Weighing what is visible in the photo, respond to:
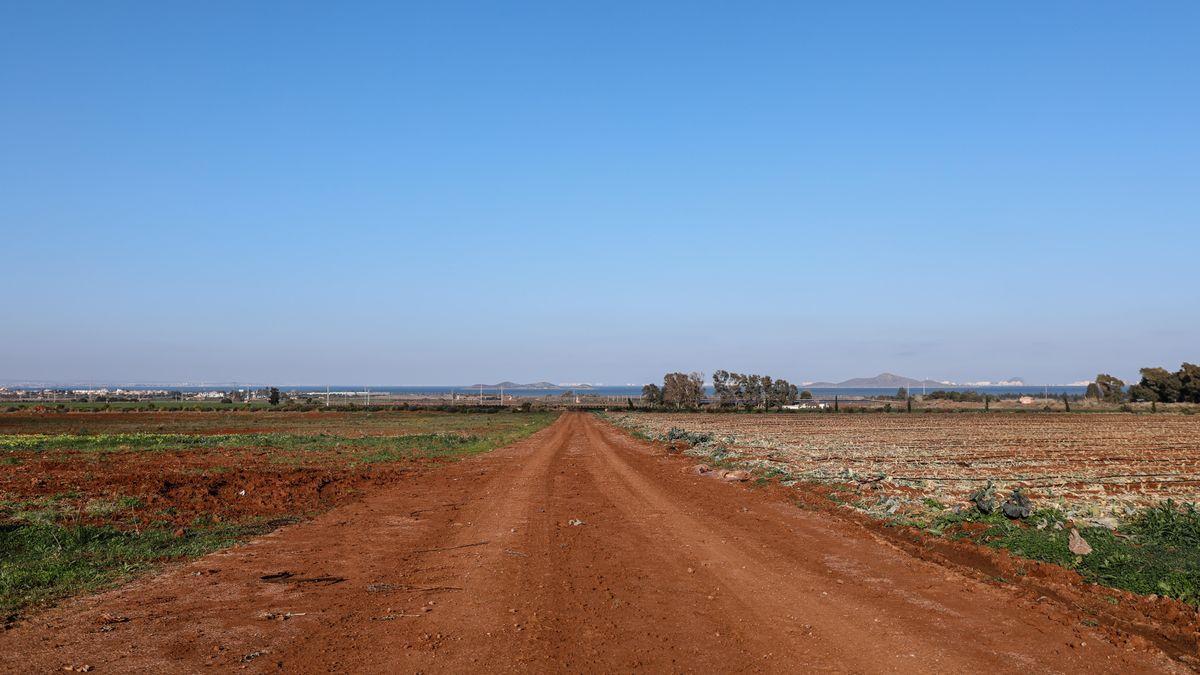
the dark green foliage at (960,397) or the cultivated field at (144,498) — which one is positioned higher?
the dark green foliage at (960,397)

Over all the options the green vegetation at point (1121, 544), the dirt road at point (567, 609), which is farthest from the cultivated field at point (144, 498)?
the green vegetation at point (1121, 544)

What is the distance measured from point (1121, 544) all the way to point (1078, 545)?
0.75m

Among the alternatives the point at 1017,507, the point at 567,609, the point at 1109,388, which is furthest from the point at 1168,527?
the point at 1109,388

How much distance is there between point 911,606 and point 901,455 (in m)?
21.5

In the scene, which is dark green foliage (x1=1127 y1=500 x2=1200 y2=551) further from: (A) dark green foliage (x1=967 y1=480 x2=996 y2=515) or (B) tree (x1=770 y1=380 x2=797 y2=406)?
(B) tree (x1=770 y1=380 x2=797 y2=406)

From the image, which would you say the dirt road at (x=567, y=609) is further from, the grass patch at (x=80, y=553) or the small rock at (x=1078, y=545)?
the small rock at (x=1078, y=545)

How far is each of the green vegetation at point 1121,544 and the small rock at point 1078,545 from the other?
7 centimetres

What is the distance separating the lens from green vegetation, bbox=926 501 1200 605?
9703 mm

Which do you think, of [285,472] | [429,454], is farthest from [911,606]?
[429,454]

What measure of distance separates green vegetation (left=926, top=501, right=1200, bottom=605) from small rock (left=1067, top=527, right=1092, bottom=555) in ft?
0.24

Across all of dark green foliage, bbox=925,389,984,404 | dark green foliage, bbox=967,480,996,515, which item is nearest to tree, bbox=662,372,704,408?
dark green foliage, bbox=925,389,984,404

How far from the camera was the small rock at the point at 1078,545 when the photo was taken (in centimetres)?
1094

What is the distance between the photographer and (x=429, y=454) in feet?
109

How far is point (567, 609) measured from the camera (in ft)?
28.8
